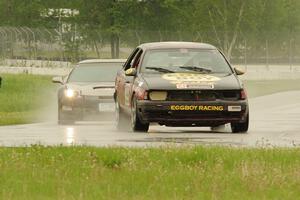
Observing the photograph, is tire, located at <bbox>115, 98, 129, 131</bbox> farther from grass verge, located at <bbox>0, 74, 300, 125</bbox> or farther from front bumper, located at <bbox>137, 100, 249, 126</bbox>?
grass verge, located at <bbox>0, 74, 300, 125</bbox>

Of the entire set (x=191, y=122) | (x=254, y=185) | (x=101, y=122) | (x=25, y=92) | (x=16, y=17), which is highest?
(x=254, y=185)

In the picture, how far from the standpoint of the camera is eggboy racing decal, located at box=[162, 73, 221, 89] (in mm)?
18297

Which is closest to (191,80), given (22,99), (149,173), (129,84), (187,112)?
(187,112)

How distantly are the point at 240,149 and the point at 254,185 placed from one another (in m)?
3.46

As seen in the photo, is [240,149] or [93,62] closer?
[240,149]

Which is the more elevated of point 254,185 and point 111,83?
point 254,185

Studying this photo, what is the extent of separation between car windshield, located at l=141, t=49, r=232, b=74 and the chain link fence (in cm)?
4312

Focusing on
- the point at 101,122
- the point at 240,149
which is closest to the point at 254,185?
the point at 240,149

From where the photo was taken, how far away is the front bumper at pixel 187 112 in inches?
715

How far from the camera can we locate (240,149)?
14312 millimetres

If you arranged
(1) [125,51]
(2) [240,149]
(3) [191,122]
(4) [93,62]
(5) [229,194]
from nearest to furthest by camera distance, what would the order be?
(5) [229,194]
(2) [240,149]
(3) [191,122]
(4) [93,62]
(1) [125,51]

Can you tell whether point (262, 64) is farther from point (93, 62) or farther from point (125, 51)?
point (93, 62)

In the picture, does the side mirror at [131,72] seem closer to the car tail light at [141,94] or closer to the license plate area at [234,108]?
the car tail light at [141,94]

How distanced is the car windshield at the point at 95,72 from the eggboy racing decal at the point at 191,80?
6603mm
